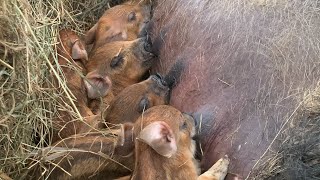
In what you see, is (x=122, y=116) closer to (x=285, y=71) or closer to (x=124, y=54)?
(x=124, y=54)

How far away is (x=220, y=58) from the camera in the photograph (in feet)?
10.8

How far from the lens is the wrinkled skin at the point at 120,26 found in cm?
388

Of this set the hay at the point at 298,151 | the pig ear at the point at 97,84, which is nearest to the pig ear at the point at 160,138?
the hay at the point at 298,151

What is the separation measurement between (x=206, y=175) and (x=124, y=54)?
94 cm

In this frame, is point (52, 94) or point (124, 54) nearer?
Result: point (52, 94)

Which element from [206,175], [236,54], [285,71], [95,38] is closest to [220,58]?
[236,54]

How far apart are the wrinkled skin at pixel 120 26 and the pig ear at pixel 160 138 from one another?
983mm

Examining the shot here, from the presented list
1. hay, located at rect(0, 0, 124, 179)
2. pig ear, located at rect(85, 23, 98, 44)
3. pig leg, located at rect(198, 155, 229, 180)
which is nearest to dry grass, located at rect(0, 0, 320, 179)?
hay, located at rect(0, 0, 124, 179)

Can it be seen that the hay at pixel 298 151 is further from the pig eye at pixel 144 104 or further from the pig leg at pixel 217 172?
the pig eye at pixel 144 104

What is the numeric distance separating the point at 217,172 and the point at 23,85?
850 mm

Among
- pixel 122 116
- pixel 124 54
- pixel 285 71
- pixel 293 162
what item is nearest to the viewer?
pixel 293 162

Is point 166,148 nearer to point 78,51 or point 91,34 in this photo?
point 78,51

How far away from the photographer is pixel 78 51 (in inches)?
146

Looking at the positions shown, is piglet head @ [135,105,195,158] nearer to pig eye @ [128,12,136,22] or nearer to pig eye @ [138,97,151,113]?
pig eye @ [138,97,151,113]
